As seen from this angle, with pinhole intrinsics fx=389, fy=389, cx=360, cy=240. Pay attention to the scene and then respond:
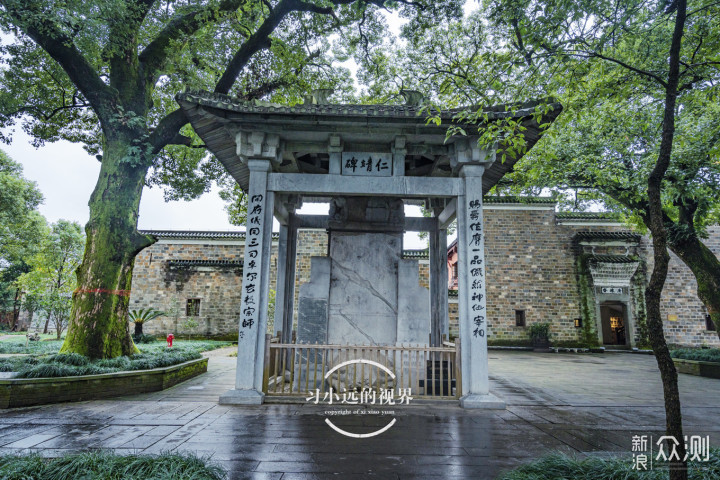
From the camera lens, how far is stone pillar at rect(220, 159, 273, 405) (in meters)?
5.40

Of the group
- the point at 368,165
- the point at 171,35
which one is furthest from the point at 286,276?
the point at 171,35

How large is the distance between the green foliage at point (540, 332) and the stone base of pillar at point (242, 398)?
1416 centimetres

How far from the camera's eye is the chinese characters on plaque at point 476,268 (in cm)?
557

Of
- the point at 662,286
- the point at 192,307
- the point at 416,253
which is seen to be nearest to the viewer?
the point at 662,286

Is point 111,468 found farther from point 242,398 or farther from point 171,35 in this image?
point 171,35

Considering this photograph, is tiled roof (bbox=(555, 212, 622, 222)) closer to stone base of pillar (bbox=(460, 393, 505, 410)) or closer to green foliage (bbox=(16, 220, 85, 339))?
stone base of pillar (bbox=(460, 393, 505, 410))

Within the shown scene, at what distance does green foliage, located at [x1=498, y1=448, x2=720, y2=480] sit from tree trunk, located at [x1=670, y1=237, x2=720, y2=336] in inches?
339

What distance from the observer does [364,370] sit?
5.82 m

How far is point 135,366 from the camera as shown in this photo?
628 cm

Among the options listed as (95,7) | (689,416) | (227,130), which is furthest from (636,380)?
(95,7)

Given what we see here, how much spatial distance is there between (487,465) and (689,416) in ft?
12.8

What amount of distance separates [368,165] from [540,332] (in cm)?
Answer: 1356

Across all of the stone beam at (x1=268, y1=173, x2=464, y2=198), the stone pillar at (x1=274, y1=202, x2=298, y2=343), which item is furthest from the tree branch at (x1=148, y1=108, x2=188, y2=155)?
the stone beam at (x1=268, y1=173, x2=464, y2=198)

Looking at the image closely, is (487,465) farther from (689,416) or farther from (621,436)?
(689,416)
